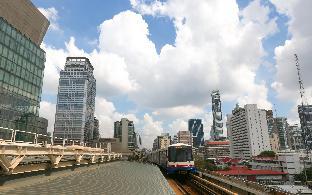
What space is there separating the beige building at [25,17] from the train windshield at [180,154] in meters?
A: 68.3

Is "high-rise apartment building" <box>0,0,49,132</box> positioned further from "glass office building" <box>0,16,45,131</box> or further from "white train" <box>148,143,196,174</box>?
"white train" <box>148,143,196,174</box>

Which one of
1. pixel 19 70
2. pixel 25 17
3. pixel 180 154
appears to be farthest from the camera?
pixel 25 17

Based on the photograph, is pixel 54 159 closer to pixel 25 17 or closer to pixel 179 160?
pixel 179 160

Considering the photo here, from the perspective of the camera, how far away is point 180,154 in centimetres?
3148

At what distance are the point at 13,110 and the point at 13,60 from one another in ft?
42.1

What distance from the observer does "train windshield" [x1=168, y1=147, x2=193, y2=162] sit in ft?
102

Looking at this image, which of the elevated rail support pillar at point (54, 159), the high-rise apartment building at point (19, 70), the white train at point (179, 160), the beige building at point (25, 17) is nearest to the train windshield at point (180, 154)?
the white train at point (179, 160)

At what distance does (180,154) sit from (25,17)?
3057 inches

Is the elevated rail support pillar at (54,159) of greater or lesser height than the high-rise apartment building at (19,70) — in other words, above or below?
below

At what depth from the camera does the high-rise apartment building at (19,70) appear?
211 feet

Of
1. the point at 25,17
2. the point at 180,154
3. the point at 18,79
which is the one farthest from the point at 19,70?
the point at 180,154

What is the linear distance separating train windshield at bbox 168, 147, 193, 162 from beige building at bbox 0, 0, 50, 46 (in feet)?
224

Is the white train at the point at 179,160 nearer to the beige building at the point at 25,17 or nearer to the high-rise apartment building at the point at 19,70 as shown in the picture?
the high-rise apartment building at the point at 19,70

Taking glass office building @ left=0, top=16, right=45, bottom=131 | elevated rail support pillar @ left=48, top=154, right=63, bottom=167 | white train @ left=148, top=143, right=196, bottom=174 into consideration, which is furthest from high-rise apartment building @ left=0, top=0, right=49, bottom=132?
elevated rail support pillar @ left=48, top=154, right=63, bottom=167
